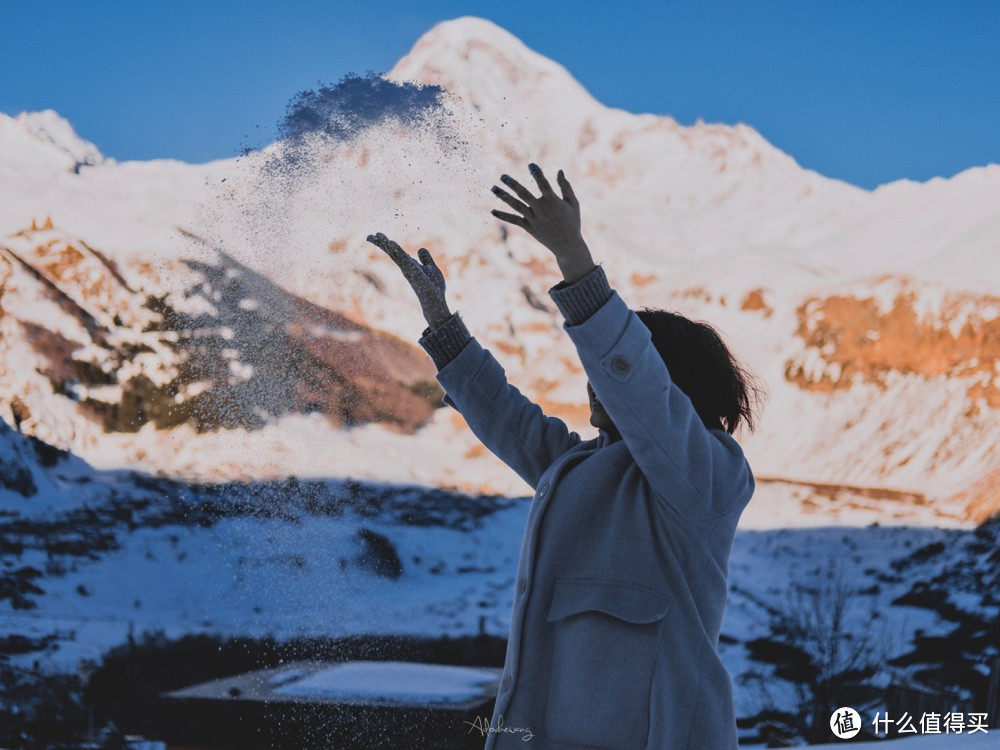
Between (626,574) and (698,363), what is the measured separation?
208 mm

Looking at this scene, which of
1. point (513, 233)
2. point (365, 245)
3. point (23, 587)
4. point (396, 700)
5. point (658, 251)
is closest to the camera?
point (396, 700)

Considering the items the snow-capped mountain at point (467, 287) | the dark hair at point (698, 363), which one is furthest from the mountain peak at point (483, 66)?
the dark hair at point (698, 363)

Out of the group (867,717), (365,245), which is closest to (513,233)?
(365,245)

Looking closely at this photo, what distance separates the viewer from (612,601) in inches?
29.4

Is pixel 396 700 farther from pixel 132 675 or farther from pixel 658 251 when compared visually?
pixel 658 251

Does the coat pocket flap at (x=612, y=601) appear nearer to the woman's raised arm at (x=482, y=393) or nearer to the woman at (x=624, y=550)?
the woman at (x=624, y=550)

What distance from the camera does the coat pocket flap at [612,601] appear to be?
74 cm

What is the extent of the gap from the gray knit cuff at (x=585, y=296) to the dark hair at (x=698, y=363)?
143 mm

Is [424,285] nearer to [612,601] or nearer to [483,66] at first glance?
[612,601]

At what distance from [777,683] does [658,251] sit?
2112 millimetres

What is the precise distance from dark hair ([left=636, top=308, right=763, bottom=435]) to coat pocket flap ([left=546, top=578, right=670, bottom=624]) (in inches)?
7.0

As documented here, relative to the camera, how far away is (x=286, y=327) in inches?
158
